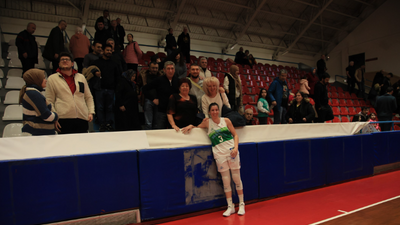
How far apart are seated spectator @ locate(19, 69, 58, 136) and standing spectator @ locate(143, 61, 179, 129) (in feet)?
4.55

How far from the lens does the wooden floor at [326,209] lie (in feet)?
8.34

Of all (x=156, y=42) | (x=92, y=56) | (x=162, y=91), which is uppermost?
(x=156, y=42)

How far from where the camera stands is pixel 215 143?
2904 millimetres

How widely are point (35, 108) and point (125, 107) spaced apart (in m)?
1.61

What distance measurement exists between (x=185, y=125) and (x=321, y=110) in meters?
3.79

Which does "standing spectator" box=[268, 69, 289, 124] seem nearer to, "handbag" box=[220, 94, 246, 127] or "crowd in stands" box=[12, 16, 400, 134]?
"crowd in stands" box=[12, 16, 400, 134]

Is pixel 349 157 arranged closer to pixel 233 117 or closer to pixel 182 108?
pixel 233 117

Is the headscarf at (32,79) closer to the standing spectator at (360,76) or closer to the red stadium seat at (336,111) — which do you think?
the red stadium seat at (336,111)

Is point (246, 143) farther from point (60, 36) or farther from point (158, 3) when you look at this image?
point (158, 3)

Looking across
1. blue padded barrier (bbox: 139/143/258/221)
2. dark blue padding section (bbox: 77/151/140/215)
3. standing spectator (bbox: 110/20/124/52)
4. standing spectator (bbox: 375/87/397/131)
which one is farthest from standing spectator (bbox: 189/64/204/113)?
standing spectator (bbox: 375/87/397/131)

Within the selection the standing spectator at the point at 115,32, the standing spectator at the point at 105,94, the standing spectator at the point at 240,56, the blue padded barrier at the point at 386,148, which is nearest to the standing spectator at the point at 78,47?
the standing spectator at the point at 115,32

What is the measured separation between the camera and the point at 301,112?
506 cm

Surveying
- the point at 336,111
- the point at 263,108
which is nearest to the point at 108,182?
the point at 263,108

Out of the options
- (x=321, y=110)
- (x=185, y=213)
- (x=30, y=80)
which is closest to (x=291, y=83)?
(x=321, y=110)
